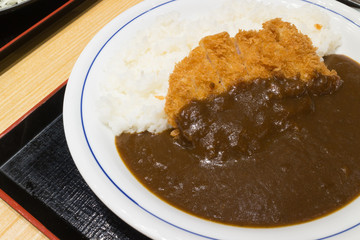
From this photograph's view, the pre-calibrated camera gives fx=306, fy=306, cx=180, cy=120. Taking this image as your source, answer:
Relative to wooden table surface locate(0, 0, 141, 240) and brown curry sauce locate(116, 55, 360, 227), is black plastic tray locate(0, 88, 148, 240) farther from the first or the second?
brown curry sauce locate(116, 55, 360, 227)

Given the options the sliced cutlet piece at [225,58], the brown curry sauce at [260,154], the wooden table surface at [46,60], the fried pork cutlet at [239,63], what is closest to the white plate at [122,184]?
the brown curry sauce at [260,154]

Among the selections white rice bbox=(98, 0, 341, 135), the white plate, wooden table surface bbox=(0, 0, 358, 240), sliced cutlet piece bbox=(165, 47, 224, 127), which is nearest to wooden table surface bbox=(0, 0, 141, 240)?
wooden table surface bbox=(0, 0, 358, 240)

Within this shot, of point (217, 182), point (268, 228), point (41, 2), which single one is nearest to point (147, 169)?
point (217, 182)

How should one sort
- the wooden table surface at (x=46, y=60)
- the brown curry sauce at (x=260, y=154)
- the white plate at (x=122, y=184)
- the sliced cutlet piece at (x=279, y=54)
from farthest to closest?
the wooden table surface at (x=46, y=60) < the sliced cutlet piece at (x=279, y=54) < the brown curry sauce at (x=260, y=154) < the white plate at (x=122, y=184)

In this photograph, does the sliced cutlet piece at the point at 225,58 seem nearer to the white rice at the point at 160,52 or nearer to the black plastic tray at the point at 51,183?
the white rice at the point at 160,52

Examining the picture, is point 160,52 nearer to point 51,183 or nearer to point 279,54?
point 279,54

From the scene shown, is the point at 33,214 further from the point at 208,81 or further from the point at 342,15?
the point at 342,15
